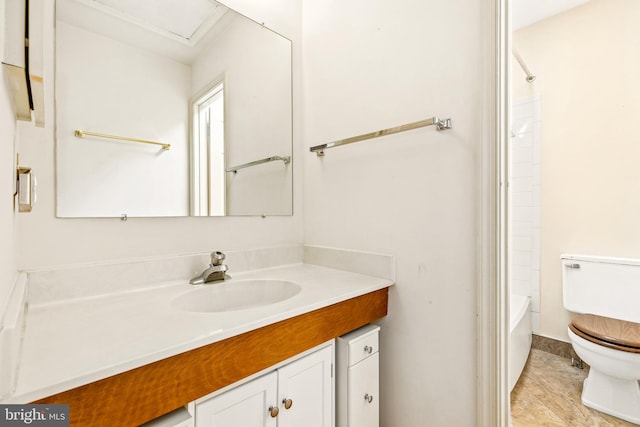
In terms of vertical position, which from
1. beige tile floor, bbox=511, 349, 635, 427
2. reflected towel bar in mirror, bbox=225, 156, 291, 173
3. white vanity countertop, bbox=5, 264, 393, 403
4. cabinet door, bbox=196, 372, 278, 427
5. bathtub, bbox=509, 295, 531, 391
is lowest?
beige tile floor, bbox=511, 349, 635, 427

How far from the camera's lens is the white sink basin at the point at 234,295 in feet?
3.32

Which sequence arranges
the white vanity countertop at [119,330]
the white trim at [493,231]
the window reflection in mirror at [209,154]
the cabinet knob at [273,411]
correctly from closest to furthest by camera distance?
the white vanity countertop at [119,330] → the cabinet knob at [273,411] → the white trim at [493,231] → the window reflection in mirror at [209,154]

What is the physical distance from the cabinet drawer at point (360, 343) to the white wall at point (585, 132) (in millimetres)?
1741

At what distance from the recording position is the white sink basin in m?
1.01

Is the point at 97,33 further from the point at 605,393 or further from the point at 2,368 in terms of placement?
the point at 605,393

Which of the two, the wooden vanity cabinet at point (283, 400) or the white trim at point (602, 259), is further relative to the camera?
the white trim at point (602, 259)

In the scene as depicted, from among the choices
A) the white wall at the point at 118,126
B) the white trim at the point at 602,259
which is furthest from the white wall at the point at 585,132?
the white wall at the point at 118,126

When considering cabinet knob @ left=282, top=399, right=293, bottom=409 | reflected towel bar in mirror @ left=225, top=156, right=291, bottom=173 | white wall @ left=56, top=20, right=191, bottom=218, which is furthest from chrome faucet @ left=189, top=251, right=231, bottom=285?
cabinet knob @ left=282, top=399, right=293, bottom=409

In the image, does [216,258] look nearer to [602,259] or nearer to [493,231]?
[493,231]

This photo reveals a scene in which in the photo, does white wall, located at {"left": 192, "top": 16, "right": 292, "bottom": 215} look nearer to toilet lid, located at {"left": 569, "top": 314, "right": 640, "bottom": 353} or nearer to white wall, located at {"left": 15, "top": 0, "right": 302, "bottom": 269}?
white wall, located at {"left": 15, "top": 0, "right": 302, "bottom": 269}

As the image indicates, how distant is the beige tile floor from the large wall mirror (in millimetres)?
1612

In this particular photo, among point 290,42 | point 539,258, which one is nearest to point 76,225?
point 290,42

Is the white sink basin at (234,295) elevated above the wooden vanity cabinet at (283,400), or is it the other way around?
the white sink basin at (234,295)

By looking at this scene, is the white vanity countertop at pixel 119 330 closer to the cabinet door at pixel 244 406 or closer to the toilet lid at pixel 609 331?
the cabinet door at pixel 244 406
